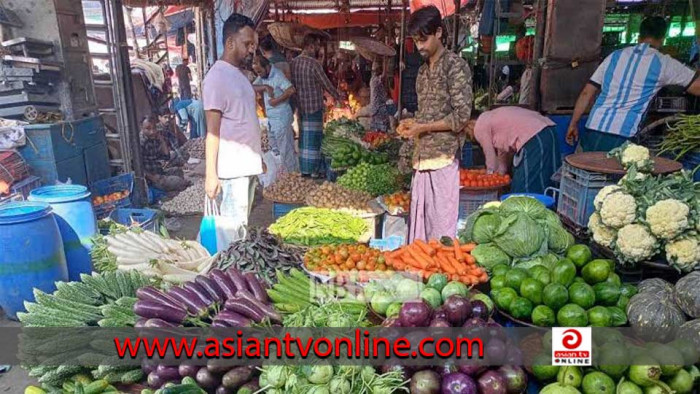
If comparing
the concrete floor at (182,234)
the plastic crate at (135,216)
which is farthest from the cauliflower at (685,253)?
the plastic crate at (135,216)

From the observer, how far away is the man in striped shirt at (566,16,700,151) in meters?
4.11

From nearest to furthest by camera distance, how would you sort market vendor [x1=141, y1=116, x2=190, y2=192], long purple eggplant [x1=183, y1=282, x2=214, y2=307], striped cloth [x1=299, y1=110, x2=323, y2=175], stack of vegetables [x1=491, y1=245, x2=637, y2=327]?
stack of vegetables [x1=491, y1=245, x2=637, y2=327] → long purple eggplant [x1=183, y1=282, x2=214, y2=307] → striped cloth [x1=299, y1=110, x2=323, y2=175] → market vendor [x1=141, y1=116, x2=190, y2=192]

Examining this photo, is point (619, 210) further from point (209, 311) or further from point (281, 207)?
point (281, 207)

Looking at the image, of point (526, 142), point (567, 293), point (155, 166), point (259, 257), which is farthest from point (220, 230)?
point (155, 166)

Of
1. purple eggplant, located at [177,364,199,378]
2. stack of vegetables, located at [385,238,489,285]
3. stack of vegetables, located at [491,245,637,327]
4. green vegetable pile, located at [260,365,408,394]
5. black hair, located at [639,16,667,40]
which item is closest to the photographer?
green vegetable pile, located at [260,365,408,394]

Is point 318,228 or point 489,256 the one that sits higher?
point 489,256

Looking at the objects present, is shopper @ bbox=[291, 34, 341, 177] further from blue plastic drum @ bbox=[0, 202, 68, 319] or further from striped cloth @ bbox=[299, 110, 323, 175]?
blue plastic drum @ bbox=[0, 202, 68, 319]

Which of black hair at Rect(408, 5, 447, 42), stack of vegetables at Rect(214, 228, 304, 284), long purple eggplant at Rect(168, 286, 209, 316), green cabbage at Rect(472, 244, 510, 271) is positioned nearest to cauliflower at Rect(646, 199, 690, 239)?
green cabbage at Rect(472, 244, 510, 271)

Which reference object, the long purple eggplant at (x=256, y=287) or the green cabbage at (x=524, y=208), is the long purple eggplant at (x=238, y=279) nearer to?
the long purple eggplant at (x=256, y=287)

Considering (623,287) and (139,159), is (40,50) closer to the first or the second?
(139,159)

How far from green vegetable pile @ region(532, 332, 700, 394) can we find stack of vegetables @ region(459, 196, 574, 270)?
0.77 meters

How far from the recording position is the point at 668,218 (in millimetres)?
2225

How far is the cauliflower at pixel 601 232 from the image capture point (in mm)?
2486

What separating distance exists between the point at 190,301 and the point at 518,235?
179 centimetres
